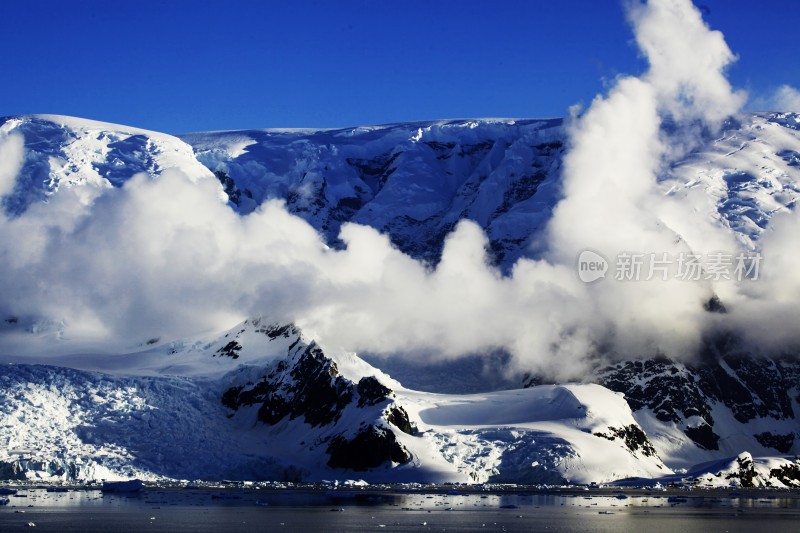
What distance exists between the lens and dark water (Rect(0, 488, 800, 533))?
119 m

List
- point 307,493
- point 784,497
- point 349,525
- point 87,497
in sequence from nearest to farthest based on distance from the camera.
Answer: point 349,525
point 87,497
point 307,493
point 784,497

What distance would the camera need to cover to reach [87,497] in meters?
154

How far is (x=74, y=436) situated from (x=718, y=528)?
344 feet

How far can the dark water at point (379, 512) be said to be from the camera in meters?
119

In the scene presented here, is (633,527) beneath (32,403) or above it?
beneath

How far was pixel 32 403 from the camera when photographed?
198 metres

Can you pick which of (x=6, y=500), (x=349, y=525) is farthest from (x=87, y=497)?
(x=349, y=525)

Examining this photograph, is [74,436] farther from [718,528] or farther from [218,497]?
[718,528]

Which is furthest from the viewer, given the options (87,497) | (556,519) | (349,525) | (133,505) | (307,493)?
(307,493)

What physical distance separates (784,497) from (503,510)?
63.4 metres

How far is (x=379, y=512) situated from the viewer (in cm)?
13800

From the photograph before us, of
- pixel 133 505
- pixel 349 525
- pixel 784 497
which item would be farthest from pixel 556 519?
pixel 784 497

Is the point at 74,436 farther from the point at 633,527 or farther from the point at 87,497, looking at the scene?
the point at 633,527

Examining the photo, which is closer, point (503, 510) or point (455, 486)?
point (503, 510)
